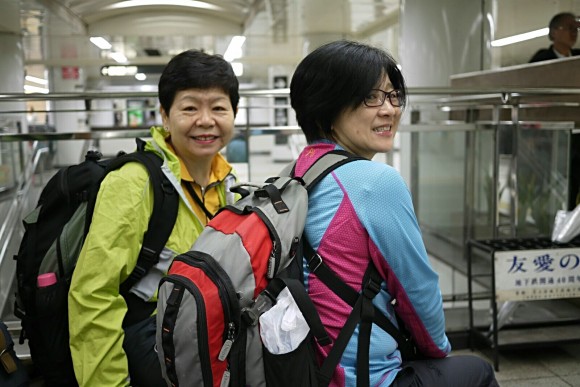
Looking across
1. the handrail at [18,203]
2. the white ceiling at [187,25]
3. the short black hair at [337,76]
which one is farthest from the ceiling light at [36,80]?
the short black hair at [337,76]

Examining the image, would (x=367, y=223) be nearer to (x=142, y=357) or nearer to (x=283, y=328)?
(x=283, y=328)

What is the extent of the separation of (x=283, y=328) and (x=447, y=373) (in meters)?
0.53

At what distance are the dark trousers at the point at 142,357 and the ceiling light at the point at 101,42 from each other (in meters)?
13.7

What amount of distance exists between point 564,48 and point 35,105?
31.7 ft

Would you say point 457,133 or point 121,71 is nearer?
point 457,133

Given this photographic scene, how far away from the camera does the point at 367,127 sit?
1.47m

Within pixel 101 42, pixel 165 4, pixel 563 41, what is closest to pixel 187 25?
pixel 165 4

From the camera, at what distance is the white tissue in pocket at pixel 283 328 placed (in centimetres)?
124

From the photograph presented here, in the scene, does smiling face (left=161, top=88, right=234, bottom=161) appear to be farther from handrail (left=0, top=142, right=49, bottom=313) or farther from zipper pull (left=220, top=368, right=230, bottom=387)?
handrail (left=0, top=142, right=49, bottom=313)

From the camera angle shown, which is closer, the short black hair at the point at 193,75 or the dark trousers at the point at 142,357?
the dark trousers at the point at 142,357

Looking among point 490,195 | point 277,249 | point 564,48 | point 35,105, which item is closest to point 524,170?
point 490,195

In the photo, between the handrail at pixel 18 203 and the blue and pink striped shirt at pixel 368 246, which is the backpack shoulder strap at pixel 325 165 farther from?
the handrail at pixel 18 203

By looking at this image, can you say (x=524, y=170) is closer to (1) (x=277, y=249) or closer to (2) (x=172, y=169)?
(2) (x=172, y=169)

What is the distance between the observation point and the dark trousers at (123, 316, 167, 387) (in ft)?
6.10
